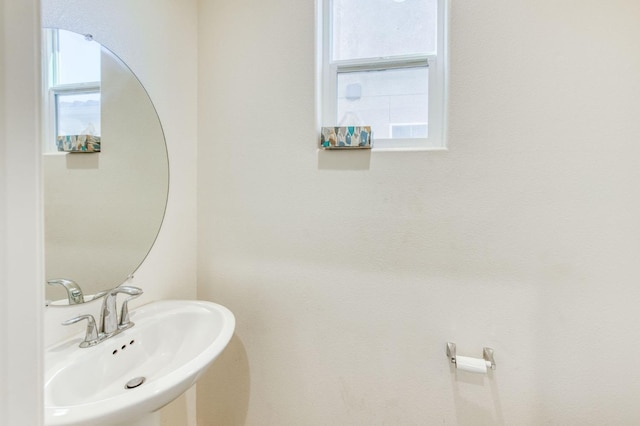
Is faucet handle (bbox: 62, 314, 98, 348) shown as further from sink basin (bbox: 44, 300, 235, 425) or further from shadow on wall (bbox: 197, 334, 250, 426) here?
shadow on wall (bbox: 197, 334, 250, 426)

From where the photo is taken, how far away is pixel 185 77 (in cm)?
137

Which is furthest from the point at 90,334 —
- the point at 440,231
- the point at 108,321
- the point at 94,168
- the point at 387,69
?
the point at 387,69

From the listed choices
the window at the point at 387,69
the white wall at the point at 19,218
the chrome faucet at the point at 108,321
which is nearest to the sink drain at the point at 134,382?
the chrome faucet at the point at 108,321

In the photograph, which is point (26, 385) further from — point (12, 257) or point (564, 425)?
point (564, 425)

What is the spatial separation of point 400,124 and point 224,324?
107 centimetres

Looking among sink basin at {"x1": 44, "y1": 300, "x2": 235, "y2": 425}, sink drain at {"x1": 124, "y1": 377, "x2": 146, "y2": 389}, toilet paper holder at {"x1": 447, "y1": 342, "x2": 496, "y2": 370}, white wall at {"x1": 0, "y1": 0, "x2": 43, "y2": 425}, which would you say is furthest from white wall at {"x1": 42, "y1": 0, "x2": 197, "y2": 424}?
toilet paper holder at {"x1": 447, "y1": 342, "x2": 496, "y2": 370}

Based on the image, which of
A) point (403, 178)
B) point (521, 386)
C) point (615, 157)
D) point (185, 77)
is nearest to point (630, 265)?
point (615, 157)

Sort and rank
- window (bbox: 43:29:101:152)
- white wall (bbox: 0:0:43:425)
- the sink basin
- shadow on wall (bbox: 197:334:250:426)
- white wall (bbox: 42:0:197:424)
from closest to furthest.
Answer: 1. white wall (bbox: 0:0:43:425)
2. the sink basin
3. window (bbox: 43:29:101:152)
4. white wall (bbox: 42:0:197:424)
5. shadow on wall (bbox: 197:334:250:426)

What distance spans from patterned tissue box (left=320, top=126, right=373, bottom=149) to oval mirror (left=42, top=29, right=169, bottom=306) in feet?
2.21

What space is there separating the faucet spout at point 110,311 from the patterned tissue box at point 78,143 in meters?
0.47

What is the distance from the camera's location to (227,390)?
1.45 meters

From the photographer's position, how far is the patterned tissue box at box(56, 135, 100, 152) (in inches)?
37.5

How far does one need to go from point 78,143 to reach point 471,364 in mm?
1542

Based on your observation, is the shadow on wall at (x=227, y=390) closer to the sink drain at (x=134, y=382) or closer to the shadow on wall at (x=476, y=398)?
the sink drain at (x=134, y=382)
